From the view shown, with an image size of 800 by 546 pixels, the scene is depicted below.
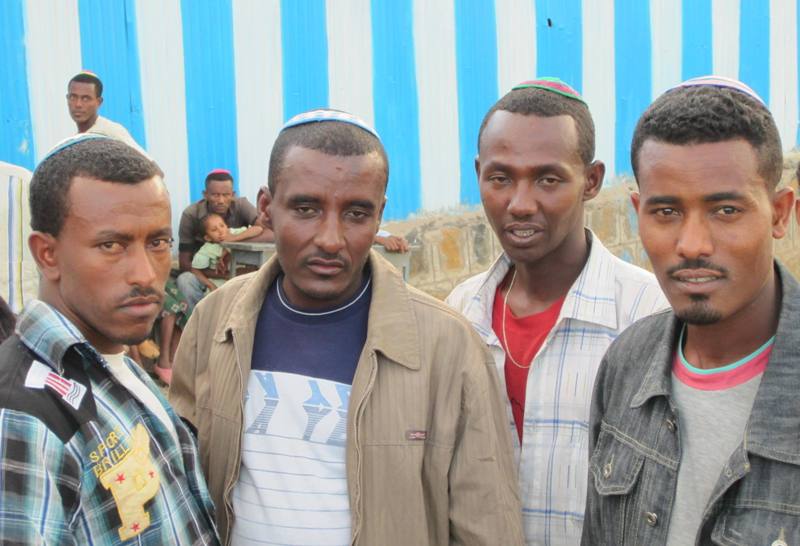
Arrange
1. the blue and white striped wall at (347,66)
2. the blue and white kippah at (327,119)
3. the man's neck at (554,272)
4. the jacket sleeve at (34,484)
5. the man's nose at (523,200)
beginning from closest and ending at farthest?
1. the jacket sleeve at (34,484)
2. the blue and white kippah at (327,119)
3. the man's nose at (523,200)
4. the man's neck at (554,272)
5. the blue and white striped wall at (347,66)

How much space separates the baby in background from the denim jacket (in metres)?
4.79

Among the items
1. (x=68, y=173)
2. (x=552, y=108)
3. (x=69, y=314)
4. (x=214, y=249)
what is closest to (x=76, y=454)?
(x=69, y=314)

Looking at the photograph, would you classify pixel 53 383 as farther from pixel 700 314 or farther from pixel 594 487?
pixel 700 314

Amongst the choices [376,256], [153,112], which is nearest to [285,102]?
[153,112]

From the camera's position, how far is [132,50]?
6184 mm

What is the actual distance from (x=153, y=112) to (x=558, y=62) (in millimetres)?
4144

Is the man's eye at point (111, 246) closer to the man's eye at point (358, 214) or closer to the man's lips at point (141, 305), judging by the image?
→ the man's lips at point (141, 305)

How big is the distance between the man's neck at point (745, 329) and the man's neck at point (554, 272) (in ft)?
2.50

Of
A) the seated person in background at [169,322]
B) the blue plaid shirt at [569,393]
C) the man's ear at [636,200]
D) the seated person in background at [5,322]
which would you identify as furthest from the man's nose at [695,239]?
the seated person in background at [169,322]

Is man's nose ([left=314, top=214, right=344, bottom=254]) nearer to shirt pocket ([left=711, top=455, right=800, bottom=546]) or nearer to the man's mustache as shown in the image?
the man's mustache

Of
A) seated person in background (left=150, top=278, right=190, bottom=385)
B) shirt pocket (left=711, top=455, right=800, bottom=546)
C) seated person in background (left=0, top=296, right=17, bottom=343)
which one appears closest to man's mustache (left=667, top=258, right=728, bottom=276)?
shirt pocket (left=711, top=455, right=800, bottom=546)

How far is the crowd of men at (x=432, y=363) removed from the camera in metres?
1.70

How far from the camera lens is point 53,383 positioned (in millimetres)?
1697

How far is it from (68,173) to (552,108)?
4.48ft
